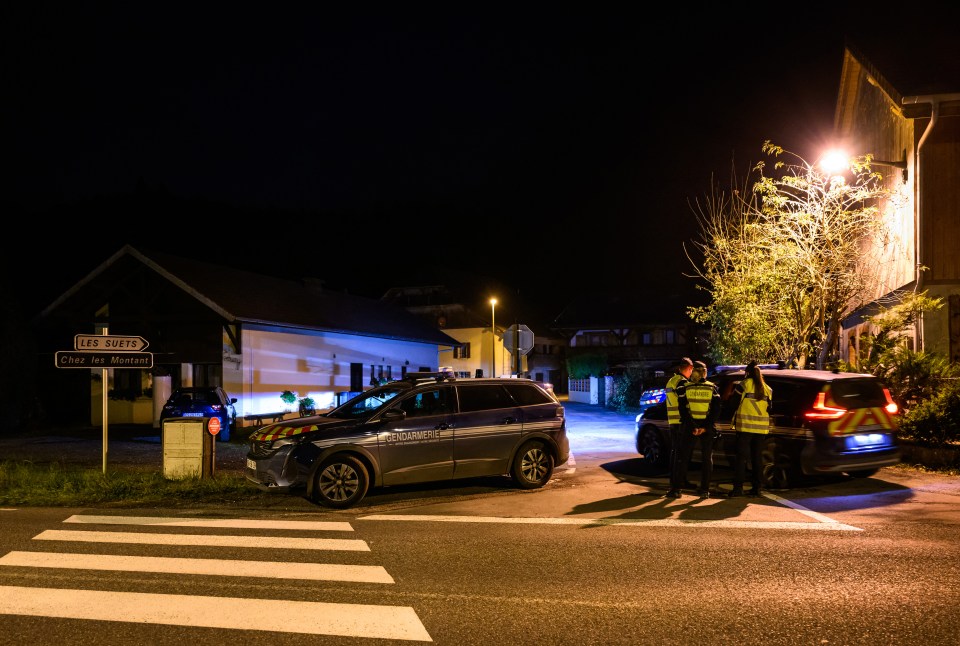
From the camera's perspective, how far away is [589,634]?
A: 4383mm

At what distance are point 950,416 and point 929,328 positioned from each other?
13.0ft

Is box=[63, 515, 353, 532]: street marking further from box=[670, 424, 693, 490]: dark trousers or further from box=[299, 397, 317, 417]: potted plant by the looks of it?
box=[299, 397, 317, 417]: potted plant

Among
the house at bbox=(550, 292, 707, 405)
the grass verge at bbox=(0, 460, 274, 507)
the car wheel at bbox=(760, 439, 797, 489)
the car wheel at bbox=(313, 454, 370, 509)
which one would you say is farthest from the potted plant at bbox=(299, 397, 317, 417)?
the house at bbox=(550, 292, 707, 405)

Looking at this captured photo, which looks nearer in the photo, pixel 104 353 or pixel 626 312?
pixel 104 353

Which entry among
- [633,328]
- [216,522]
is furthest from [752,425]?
[633,328]

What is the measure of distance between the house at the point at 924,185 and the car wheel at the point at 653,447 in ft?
18.1

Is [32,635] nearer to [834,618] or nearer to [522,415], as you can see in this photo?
[834,618]

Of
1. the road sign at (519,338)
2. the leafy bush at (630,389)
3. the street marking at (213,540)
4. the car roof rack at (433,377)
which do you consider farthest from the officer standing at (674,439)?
the leafy bush at (630,389)

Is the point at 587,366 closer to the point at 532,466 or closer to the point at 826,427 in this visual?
the point at 532,466

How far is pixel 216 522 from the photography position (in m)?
8.16

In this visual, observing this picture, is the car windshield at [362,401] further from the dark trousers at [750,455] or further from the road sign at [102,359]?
the dark trousers at [750,455]

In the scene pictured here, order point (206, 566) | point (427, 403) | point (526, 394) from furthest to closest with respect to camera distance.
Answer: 1. point (526, 394)
2. point (427, 403)
3. point (206, 566)

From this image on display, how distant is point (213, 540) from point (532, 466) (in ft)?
15.9

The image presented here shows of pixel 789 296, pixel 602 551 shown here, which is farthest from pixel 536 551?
pixel 789 296
